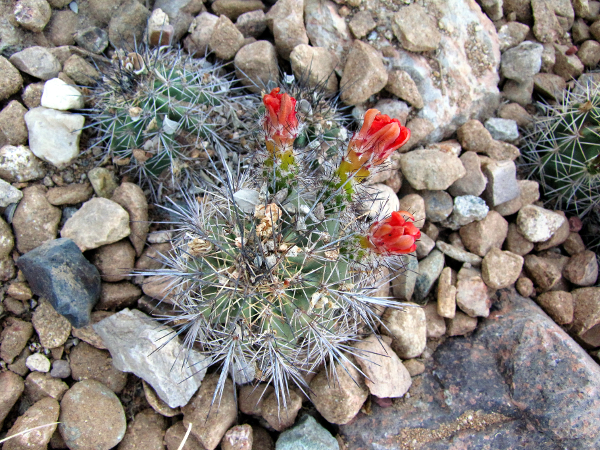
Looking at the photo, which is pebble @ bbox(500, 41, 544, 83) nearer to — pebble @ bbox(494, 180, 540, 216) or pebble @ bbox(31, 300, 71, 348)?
pebble @ bbox(494, 180, 540, 216)

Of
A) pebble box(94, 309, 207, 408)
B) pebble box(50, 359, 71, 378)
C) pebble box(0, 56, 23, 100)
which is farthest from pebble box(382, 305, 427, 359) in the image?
pebble box(0, 56, 23, 100)

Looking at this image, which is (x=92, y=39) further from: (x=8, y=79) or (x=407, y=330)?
(x=407, y=330)

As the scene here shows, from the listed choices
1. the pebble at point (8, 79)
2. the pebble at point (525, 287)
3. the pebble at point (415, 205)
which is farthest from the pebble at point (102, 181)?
the pebble at point (525, 287)

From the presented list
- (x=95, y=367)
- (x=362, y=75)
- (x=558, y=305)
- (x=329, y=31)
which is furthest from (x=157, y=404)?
(x=329, y=31)

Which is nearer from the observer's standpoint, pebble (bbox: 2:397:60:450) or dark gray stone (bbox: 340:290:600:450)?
pebble (bbox: 2:397:60:450)

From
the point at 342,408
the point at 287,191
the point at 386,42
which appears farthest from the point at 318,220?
the point at 386,42

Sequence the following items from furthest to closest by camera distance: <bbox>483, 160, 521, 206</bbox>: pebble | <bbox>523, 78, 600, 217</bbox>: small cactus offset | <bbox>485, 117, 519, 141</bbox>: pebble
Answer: <bbox>485, 117, 519, 141</bbox>: pebble → <bbox>483, 160, 521, 206</bbox>: pebble → <bbox>523, 78, 600, 217</bbox>: small cactus offset
